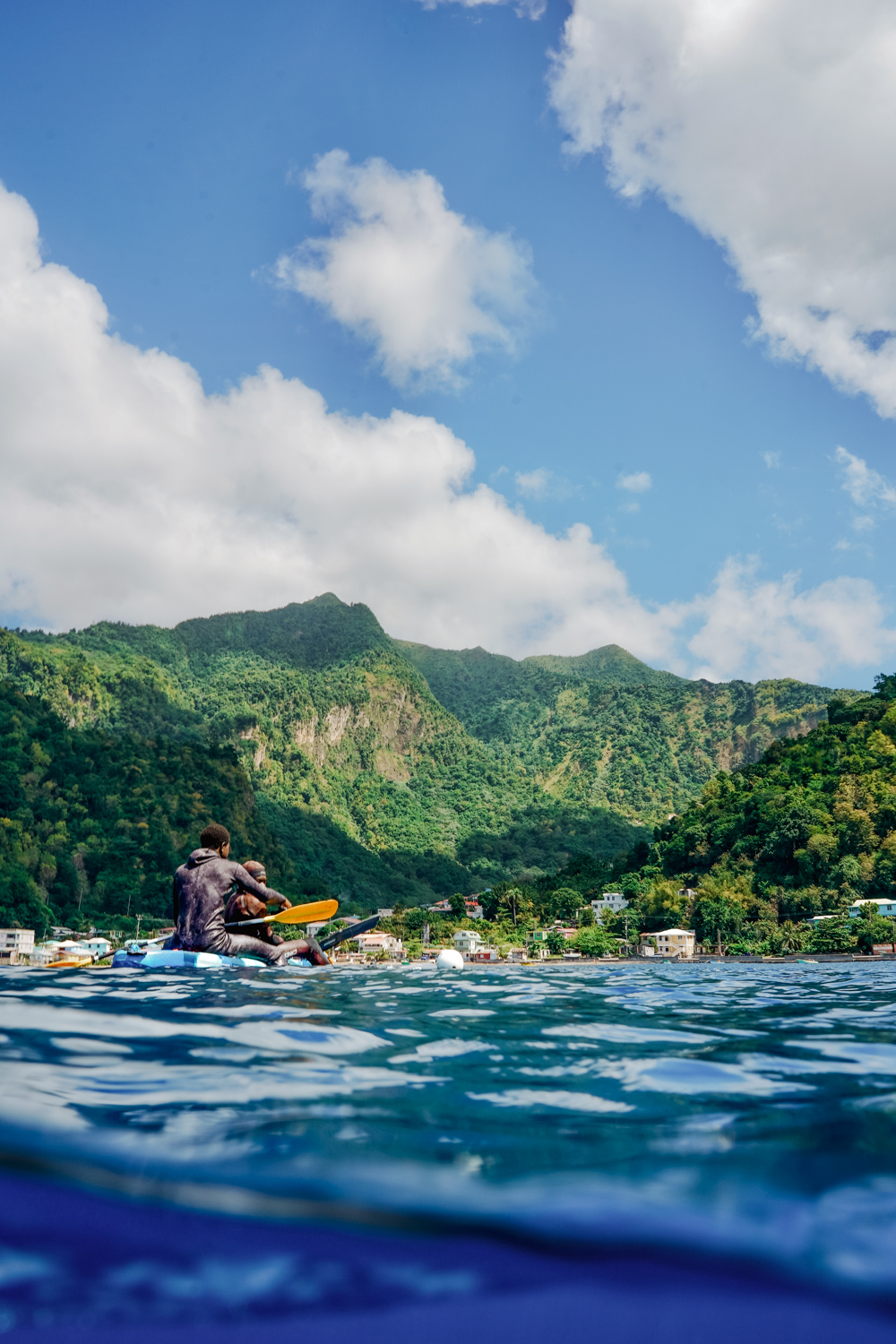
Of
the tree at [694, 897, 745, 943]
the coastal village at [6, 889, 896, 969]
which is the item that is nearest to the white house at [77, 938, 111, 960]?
the coastal village at [6, 889, 896, 969]

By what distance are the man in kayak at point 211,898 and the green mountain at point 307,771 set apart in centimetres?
7462

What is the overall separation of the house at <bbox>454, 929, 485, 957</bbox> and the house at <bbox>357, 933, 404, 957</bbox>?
6.07m

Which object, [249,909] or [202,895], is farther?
[249,909]

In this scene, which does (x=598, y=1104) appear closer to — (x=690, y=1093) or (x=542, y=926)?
(x=690, y=1093)

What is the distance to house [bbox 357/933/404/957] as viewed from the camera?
3297 inches

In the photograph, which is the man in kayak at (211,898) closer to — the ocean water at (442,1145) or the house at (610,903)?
the ocean water at (442,1145)

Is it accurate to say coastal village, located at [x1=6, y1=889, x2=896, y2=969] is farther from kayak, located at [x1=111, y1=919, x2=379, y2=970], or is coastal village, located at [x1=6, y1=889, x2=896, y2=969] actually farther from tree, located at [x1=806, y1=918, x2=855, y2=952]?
kayak, located at [x1=111, y1=919, x2=379, y2=970]

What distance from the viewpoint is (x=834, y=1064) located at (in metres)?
3.58

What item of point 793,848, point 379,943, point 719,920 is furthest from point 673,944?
point 379,943

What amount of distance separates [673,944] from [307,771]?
104759 mm

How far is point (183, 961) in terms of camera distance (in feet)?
30.1

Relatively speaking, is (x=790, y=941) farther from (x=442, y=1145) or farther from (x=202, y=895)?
(x=442, y=1145)

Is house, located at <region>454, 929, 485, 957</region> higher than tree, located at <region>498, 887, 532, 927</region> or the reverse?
the reverse

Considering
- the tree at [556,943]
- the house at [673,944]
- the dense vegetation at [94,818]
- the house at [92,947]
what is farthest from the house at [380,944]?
the house at [673,944]
